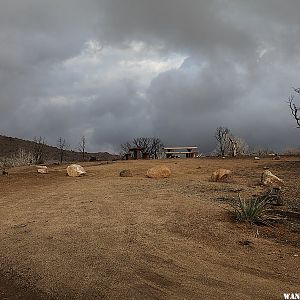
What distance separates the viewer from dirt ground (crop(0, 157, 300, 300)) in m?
4.83

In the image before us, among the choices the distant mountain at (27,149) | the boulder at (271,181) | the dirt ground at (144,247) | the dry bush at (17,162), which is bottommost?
the dirt ground at (144,247)

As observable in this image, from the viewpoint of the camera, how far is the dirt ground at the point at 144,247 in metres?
4.83

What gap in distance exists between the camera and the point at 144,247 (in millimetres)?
6336

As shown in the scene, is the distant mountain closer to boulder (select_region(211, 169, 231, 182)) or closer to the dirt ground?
boulder (select_region(211, 169, 231, 182))

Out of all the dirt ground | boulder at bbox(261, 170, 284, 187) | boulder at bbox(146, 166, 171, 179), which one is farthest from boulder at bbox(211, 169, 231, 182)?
the dirt ground

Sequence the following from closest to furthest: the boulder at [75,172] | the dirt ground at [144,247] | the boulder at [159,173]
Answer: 1. the dirt ground at [144,247]
2. the boulder at [159,173]
3. the boulder at [75,172]

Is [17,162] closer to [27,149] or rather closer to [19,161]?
[19,161]

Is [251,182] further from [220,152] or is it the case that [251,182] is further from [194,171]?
[220,152]

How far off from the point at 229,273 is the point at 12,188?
33.6ft

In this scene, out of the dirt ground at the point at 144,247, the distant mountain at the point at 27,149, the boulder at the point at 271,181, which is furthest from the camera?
the distant mountain at the point at 27,149

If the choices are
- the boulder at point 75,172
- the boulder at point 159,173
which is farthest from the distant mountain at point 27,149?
the boulder at point 159,173

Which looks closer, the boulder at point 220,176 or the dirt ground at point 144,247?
the dirt ground at point 144,247

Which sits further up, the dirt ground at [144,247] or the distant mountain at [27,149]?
the distant mountain at [27,149]

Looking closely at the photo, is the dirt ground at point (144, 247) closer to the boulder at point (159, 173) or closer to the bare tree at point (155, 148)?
the boulder at point (159, 173)
